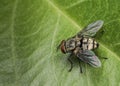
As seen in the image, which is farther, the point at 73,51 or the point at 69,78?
the point at 73,51

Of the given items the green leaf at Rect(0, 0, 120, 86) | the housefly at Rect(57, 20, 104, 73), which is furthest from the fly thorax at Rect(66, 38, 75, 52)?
the green leaf at Rect(0, 0, 120, 86)

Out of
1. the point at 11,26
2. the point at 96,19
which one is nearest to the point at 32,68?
the point at 11,26

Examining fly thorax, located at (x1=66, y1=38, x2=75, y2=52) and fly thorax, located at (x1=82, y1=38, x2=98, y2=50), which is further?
fly thorax, located at (x1=66, y1=38, x2=75, y2=52)

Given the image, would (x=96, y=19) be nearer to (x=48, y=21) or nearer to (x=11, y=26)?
(x=48, y=21)

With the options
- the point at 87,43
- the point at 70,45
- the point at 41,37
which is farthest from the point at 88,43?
the point at 41,37

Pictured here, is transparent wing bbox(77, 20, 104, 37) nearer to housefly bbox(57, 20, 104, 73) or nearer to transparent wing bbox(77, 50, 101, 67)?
housefly bbox(57, 20, 104, 73)
